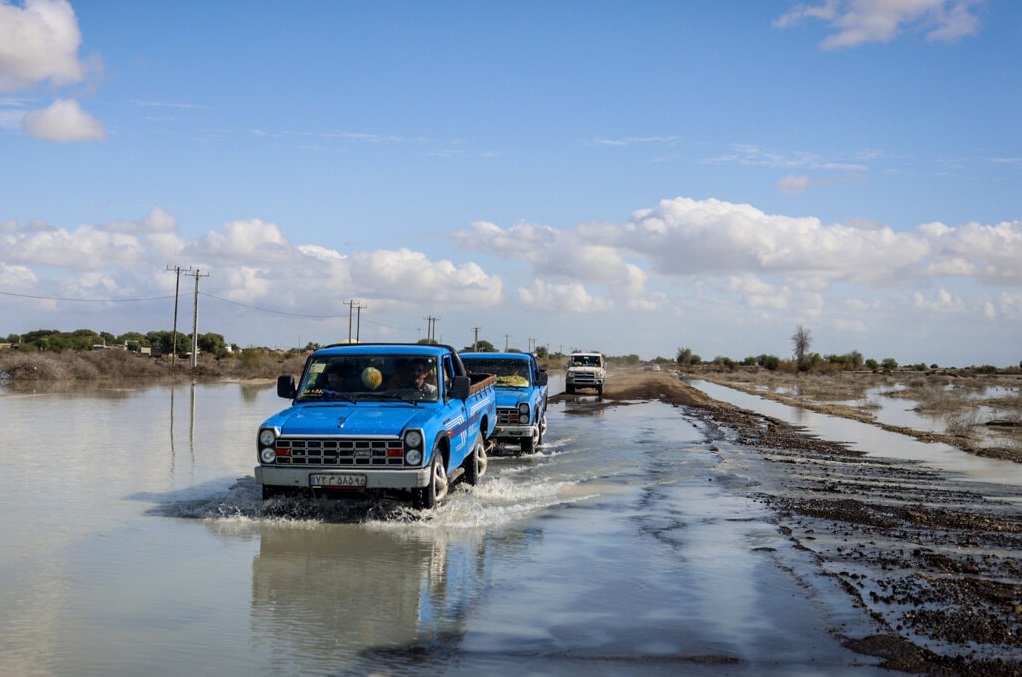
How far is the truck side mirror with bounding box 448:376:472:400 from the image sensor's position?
1130 centimetres

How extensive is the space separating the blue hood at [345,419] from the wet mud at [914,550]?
4409 mm

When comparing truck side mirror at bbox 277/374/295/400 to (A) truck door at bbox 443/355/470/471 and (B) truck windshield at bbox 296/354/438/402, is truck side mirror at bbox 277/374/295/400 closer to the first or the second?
(B) truck windshield at bbox 296/354/438/402

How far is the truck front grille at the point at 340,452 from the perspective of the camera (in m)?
9.87

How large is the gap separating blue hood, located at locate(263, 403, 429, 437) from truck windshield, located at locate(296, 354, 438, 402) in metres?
0.30

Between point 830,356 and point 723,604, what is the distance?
142488 millimetres

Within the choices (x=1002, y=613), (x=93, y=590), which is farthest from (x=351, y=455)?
(x=1002, y=613)

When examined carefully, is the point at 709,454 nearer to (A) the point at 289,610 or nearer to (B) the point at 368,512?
(B) the point at 368,512

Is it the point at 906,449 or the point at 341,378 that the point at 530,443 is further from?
the point at 906,449

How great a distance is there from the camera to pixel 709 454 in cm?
1869

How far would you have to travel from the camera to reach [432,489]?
10.2 m

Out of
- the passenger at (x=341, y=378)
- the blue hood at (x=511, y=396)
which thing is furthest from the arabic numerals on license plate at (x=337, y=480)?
the blue hood at (x=511, y=396)

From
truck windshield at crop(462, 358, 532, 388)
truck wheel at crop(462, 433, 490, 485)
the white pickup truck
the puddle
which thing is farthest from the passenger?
the white pickup truck

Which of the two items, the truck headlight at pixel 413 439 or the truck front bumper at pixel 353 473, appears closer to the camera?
the truck front bumper at pixel 353 473

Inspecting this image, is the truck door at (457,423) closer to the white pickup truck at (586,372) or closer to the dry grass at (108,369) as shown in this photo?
the white pickup truck at (586,372)
